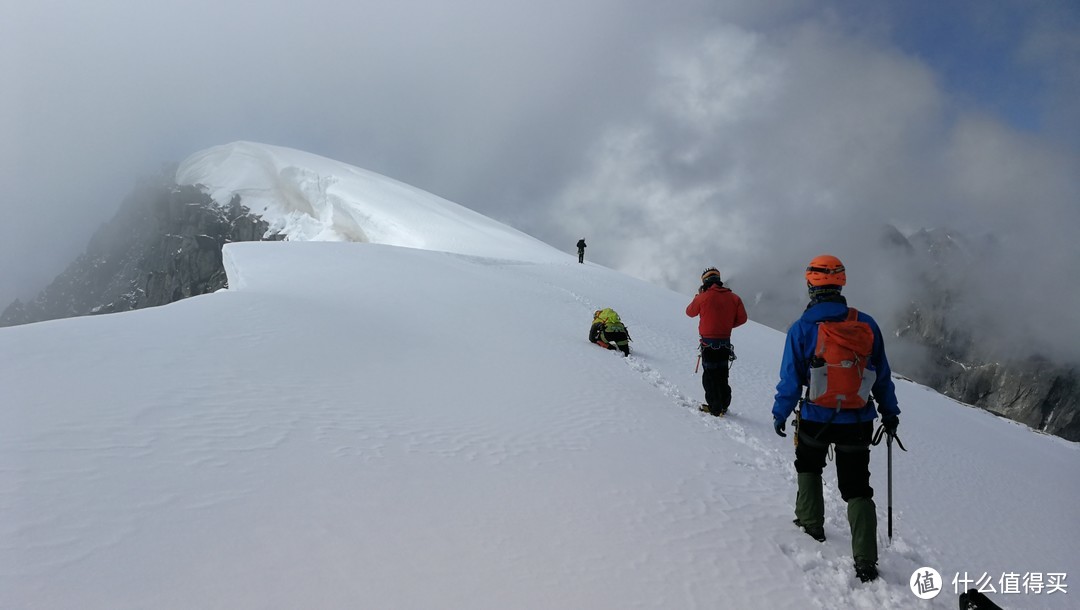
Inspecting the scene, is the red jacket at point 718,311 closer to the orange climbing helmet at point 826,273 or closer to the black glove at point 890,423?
the orange climbing helmet at point 826,273

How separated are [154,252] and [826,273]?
117m

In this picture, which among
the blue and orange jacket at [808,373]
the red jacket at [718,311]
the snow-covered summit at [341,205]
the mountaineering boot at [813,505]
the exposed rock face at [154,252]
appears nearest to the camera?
the blue and orange jacket at [808,373]

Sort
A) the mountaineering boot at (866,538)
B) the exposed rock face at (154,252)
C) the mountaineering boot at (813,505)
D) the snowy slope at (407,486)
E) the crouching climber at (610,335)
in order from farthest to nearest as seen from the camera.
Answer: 1. the exposed rock face at (154,252)
2. the crouching climber at (610,335)
3. the mountaineering boot at (813,505)
4. the mountaineering boot at (866,538)
5. the snowy slope at (407,486)

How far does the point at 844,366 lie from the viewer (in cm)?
430

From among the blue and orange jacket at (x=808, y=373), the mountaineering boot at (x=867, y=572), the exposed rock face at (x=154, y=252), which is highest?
the blue and orange jacket at (x=808, y=373)

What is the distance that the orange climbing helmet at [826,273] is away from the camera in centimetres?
450

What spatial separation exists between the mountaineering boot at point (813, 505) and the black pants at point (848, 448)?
31cm

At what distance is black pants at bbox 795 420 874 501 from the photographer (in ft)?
14.1

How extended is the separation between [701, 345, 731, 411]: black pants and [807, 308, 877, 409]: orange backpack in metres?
4.73

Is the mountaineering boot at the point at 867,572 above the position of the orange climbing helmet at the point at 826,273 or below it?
below

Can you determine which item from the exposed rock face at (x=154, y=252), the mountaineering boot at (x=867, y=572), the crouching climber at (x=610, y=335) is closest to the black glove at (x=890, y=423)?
the mountaineering boot at (x=867, y=572)

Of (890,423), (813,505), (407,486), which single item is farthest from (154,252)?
(890,423)

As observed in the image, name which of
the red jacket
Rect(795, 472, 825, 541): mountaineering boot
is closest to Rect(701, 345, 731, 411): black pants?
the red jacket

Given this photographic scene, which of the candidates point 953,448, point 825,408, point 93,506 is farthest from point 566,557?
point 953,448
